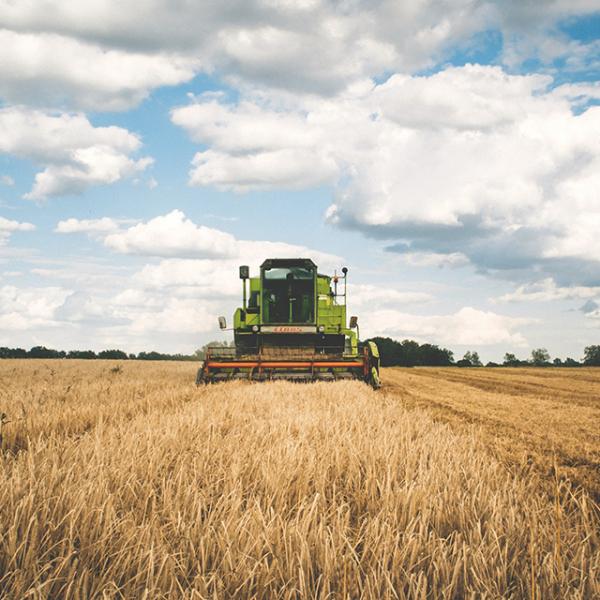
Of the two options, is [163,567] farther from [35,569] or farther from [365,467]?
[365,467]

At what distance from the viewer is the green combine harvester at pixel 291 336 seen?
14.1 metres

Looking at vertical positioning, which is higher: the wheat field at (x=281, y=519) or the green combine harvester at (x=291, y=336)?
the green combine harvester at (x=291, y=336)

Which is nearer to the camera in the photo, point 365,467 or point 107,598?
point 107,598

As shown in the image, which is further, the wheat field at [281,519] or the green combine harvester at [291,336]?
the green combine harvester at [291,336]

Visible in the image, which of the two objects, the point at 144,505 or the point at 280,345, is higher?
the point at 280,345

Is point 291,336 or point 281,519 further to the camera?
point 291,336

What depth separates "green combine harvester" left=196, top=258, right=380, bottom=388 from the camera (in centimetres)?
1409

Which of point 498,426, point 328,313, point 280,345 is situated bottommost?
point 498,426

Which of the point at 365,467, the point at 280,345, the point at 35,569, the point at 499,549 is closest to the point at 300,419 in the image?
the point at 365,467

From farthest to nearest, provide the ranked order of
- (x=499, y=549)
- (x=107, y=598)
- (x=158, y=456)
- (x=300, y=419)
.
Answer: (x=300, y=419)
(x=158, y=456)
(x=499, y=549)
(x=107, y=598)

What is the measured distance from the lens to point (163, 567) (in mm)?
2105

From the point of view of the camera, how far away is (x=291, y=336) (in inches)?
613

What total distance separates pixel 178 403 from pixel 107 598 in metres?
6.90

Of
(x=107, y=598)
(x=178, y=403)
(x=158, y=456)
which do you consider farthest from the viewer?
(x=178, y=403)
